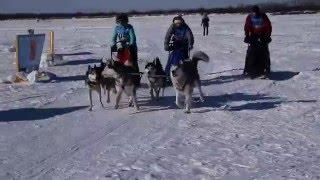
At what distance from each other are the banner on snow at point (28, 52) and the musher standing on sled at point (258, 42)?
5226 mm

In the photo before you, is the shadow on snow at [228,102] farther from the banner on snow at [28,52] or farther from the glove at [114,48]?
the banner on snow at [28,52]

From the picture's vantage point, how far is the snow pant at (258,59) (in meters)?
13.0

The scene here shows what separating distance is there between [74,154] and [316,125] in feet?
10.7

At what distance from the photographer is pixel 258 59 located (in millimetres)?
13016

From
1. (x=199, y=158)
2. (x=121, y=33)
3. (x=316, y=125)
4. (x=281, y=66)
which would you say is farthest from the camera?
(x=281, y=66)

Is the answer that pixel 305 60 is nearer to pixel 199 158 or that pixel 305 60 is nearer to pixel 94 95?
pixel 94 95

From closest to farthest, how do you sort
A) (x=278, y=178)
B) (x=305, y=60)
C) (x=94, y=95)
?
(x=278, y=178) → (x=94, y=95) → (x=305, y=60)

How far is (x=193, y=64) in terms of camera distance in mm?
9172

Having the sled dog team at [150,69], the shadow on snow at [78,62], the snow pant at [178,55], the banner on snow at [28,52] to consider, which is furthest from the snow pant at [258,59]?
the shadow on snow at [78,62]

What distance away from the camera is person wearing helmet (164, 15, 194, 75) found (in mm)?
10148

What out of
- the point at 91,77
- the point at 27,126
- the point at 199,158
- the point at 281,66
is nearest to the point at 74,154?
the point at 199,158

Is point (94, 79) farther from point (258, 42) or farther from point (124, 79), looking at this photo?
point (258, 42)

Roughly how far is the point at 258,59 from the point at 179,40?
→ 3.33 m

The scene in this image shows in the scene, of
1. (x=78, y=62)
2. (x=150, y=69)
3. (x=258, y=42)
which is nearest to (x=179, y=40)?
(x=150, y=69)
